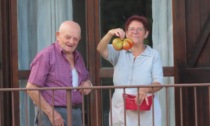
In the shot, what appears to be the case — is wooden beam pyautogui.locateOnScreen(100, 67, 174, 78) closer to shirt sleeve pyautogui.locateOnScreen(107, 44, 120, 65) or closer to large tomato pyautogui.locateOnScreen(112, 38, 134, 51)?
shirt sleeve pyautogui.locateOnScreen(107, 44, 120, 65)

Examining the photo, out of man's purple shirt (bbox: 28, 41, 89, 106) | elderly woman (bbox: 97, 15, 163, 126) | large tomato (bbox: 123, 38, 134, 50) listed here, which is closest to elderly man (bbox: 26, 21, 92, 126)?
man's purple shirt (bbox: 28, 41, 89, 106)

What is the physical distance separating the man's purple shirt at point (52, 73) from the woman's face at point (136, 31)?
67 cm

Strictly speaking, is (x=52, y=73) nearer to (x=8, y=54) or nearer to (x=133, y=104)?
(x=133, y=104)

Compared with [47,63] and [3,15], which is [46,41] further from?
[47,63]

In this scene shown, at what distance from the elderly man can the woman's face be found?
1.71 ft

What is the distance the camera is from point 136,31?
581 cm

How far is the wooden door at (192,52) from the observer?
6566mm

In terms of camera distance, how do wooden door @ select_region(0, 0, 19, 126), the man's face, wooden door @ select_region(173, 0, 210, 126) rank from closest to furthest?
1. the man's face
2. wooden door @ select_region(173, 0, 210, 126)
3. wooden door @ select_region(0, 0, 19, 126)

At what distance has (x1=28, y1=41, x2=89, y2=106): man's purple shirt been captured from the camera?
5.46m

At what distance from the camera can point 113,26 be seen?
276 inches

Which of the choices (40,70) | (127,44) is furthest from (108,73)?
(40,70)

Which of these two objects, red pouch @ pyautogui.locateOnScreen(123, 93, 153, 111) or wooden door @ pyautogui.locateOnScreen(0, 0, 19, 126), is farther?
wooden door @ pyautogui.locateOnScreen(0, 0, 19, 126)

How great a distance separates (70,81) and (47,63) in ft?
0.89

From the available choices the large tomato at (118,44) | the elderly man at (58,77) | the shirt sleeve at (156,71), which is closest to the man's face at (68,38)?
the elderly man at (58,77)
